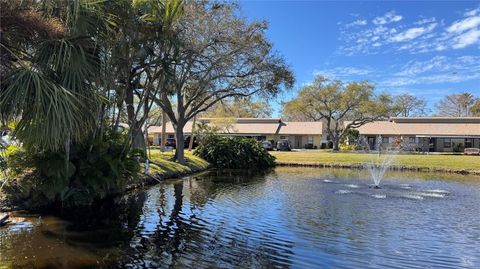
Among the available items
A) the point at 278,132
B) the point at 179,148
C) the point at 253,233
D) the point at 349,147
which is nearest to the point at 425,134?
the point at 349,147

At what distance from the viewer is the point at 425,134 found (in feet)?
176

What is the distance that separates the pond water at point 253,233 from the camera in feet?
24.5

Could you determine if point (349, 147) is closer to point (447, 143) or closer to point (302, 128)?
point (302, 128)

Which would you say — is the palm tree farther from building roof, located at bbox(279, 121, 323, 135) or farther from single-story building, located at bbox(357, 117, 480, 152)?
building roof, located at bbox(279, 121, 323, 135)

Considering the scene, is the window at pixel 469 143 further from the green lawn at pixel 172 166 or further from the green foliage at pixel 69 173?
the green foliage at pixel 69 173

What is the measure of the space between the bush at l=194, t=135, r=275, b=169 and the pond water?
50.4 ft

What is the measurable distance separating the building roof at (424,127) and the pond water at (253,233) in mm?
41927

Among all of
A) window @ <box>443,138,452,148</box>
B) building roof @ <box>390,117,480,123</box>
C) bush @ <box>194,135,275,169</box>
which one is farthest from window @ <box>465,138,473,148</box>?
bush @ <box>194,135,275,169</box>

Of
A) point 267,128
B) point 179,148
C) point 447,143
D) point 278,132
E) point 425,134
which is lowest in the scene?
point 179,148

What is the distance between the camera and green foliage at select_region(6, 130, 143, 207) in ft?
35.8

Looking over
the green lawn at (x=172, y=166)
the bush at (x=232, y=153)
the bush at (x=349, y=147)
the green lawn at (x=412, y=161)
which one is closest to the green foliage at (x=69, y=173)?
the green lawn at (x=172, y=166)

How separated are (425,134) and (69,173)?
168 feet

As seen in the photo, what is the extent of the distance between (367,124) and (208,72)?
4115 centimetres

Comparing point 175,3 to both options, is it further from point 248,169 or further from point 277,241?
point 248,169
